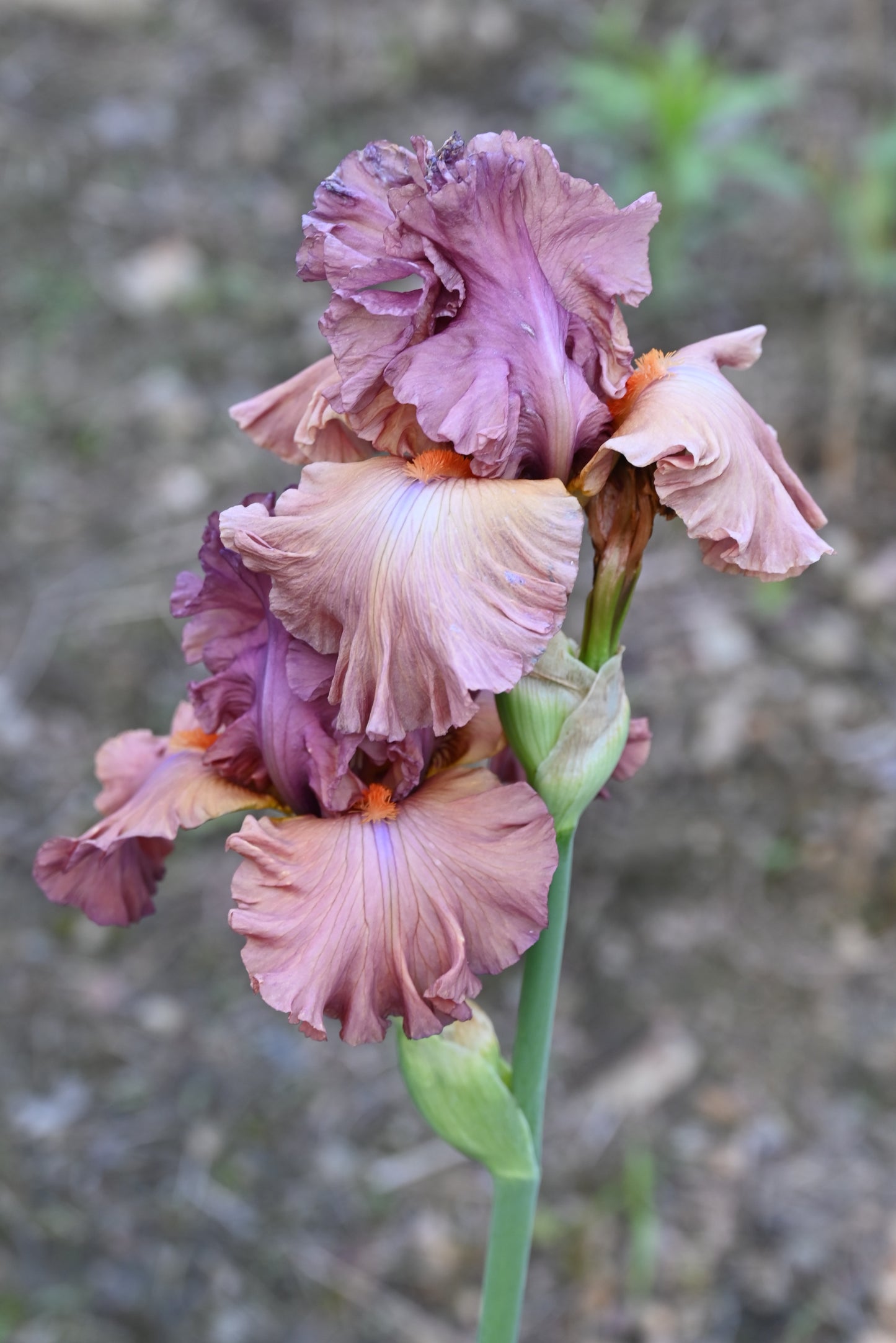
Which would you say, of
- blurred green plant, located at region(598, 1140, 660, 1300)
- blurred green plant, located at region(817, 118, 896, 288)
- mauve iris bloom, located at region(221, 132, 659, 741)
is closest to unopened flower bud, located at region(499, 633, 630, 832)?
mauve iris bloom, located at region(221, 132, 659, 741)

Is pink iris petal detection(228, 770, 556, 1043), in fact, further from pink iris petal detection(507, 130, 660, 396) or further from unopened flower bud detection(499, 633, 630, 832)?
pink iris petal detection(507, 130, 660, 396)

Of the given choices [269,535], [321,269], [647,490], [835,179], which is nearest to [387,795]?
[269,535]

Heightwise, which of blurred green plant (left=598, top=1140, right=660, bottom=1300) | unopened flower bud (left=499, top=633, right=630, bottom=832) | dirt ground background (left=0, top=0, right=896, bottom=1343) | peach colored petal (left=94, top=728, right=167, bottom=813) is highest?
unopened flower bud (left=499, top=633, right=630, bottom=832)

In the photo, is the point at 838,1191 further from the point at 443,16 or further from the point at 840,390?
the point at 443,16

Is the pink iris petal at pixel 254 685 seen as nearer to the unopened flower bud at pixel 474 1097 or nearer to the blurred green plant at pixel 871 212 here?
the unopened flower bud at pixel 474 1097

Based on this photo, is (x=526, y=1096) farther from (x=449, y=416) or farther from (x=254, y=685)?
(x=449, y=416)

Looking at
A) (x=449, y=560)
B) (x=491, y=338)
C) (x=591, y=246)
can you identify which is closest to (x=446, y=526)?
(x=449, y=560)

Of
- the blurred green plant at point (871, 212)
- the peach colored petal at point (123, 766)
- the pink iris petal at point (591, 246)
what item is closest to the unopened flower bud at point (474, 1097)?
the peach colored petal at point (123, 766)
